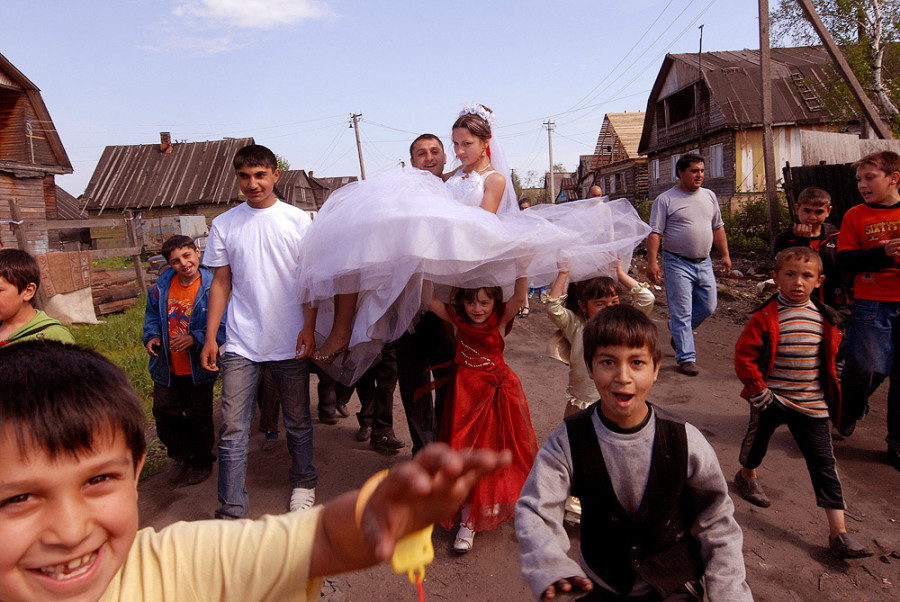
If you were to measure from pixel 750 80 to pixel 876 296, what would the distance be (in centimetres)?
2628

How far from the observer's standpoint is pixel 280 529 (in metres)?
1.20

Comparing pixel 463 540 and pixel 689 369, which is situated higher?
pixel 689 369

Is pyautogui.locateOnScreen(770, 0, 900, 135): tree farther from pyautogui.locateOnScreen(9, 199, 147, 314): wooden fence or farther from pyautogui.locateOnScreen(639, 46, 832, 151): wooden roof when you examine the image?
pyautogui.locateOnScreen(9, 199, 147, 314): wooden fence

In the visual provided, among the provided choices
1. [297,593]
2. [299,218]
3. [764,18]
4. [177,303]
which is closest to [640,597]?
[297,593]

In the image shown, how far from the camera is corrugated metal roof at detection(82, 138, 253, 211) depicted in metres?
33.3

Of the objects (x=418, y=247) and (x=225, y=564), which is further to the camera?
(x=418, y=247)

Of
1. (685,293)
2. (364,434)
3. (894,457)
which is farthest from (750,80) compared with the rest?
(364,434)

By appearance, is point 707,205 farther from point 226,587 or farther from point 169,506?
point 226,587

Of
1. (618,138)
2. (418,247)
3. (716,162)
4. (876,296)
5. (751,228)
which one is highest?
(618,138)

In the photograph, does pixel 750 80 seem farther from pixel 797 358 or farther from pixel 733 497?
pixel 733 497

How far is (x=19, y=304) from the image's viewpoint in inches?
134

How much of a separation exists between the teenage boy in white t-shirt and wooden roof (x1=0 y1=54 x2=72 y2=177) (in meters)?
17.7

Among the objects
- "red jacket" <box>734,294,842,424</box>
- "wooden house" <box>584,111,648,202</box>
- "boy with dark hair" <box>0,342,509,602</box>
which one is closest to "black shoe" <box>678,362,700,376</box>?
"red jacket" <box>734,294,842,424</box>

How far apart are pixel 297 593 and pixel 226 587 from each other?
0.17 meters
